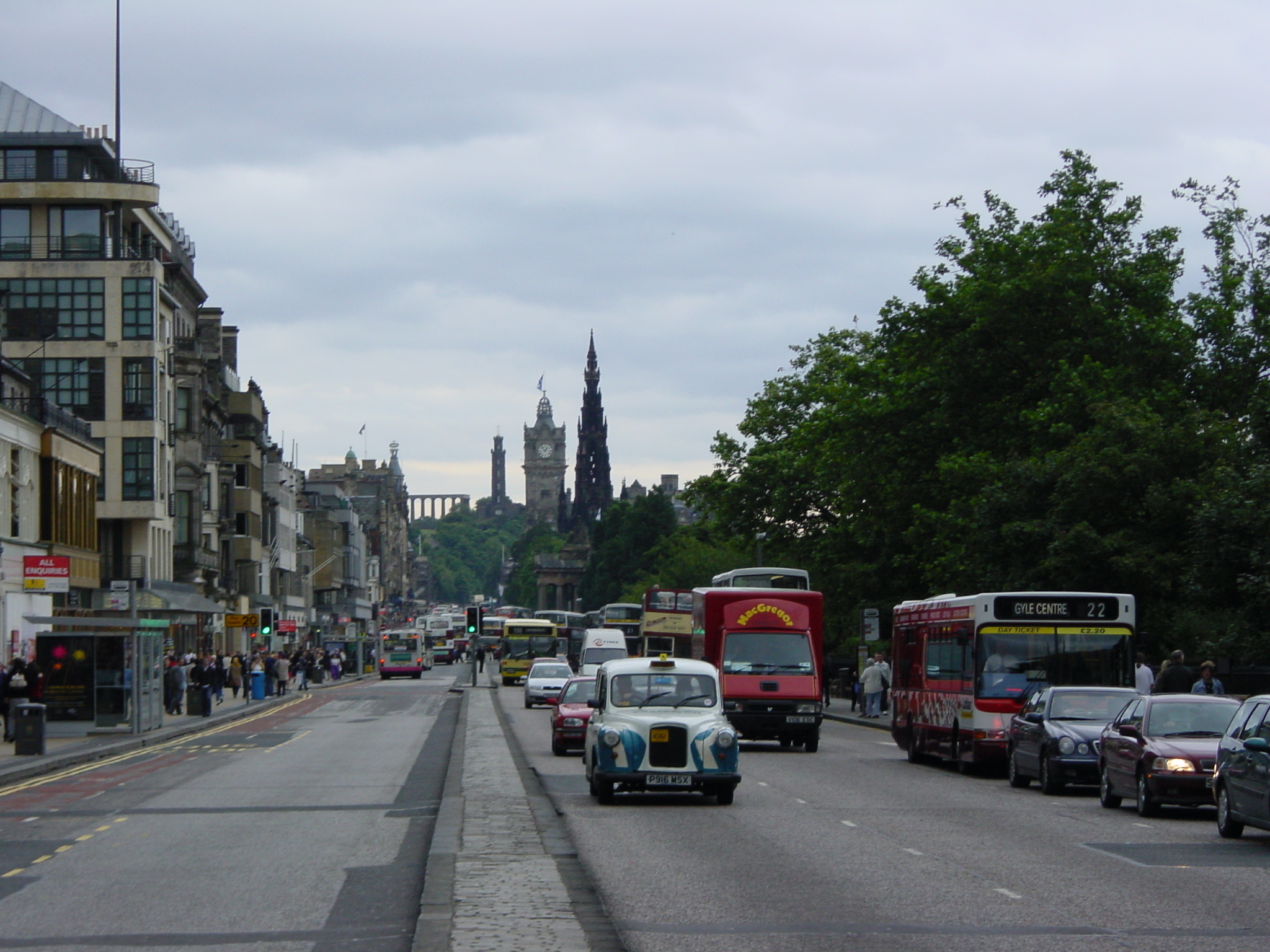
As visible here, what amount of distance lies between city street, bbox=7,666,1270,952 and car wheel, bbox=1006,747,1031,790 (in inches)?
16.7

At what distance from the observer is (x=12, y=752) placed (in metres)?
31.4

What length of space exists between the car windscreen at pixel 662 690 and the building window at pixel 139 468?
167 ft

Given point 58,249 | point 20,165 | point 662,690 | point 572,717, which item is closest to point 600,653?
point 58,249

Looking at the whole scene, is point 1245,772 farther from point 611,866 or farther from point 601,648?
point 601,648

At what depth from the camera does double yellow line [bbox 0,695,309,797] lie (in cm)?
2493

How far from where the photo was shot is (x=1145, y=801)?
1925 cm

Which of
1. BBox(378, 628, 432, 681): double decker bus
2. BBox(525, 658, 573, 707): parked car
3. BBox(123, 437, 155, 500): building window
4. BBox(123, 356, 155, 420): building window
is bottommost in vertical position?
BBox(378, 628, 432, 681): double decker bus

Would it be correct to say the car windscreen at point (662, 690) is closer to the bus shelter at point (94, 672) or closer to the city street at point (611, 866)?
the city street at point (611, 866)

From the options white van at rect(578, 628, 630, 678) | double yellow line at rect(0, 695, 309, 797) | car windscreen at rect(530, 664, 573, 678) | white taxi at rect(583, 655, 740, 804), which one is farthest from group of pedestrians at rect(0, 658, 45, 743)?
white van at rect(578, 628, 630, 678)

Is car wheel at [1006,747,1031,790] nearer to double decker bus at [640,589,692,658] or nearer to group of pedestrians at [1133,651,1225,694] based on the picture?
group of pedestrians at [1133,651,1225,694]

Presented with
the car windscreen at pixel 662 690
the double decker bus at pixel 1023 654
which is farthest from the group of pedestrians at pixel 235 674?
the car windscreen at pixel 662 690

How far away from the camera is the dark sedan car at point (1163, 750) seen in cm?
1886

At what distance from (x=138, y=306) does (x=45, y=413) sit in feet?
56.2

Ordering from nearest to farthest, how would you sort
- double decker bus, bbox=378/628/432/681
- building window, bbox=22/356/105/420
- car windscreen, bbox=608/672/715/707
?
car windscreen, bbox=608/672/715/707 → building window, bbox=22/356/105/420 → double decker bus, bbox=378/628/432/681
